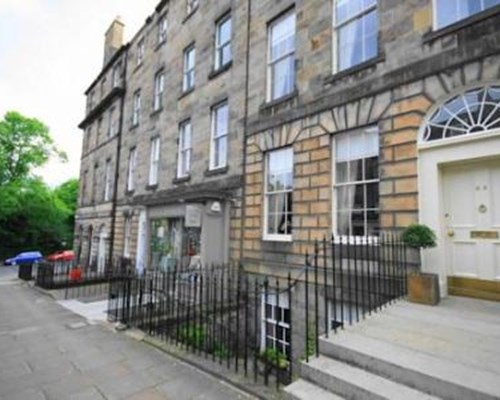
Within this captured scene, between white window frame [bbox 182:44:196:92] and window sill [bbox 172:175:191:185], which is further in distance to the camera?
white window frame [bbox 182:44:196:92]

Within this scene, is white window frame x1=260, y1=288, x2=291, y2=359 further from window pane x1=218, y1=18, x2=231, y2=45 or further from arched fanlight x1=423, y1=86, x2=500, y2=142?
window pane x1=218, y1=18, x2=231, y2=45

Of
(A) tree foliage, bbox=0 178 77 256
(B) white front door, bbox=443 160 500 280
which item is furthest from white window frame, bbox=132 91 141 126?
(A) tree foliage, bbox=0 178 77 256

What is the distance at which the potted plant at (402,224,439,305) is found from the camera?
5.22 metres

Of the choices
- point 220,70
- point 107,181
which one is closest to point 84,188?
point 107,181

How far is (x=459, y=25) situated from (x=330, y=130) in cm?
285

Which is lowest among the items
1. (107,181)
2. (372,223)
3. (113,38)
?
(372,223)

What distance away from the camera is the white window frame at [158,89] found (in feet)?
50.7

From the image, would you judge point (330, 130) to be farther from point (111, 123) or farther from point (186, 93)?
point (111, 123)

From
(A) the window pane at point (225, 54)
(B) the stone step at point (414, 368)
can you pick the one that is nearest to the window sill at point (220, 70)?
(A) the window pane at point (225, 54)

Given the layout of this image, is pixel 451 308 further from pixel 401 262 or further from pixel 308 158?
pixel 308 158

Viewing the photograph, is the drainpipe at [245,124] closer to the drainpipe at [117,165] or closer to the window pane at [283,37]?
the window pane at [283,37]

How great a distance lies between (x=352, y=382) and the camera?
347 cm

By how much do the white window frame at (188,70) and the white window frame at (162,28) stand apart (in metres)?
2.66

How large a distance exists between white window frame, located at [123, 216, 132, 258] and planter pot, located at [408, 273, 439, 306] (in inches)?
538
